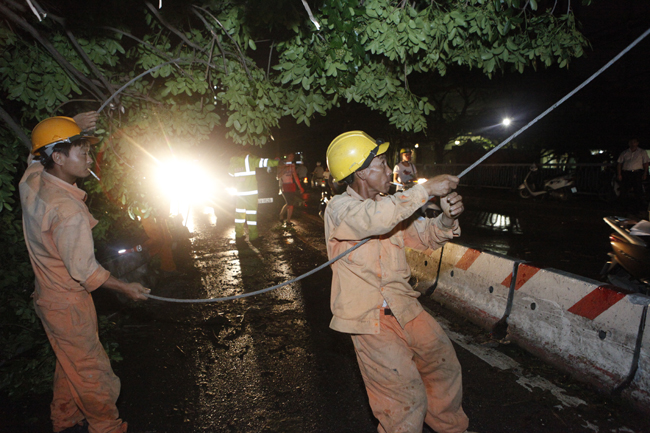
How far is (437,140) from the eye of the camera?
28.2m

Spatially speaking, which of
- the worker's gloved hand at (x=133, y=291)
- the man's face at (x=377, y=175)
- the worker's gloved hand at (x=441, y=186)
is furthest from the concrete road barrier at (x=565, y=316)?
the worker's gloved hand at (x=133, y=291)

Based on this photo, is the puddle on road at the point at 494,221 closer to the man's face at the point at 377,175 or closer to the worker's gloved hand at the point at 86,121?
the man's face at the point at 377,175

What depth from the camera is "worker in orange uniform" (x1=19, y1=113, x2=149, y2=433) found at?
2.51 metres

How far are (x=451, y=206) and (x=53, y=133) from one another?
2669 mm

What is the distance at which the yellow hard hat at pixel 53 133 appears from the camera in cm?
270

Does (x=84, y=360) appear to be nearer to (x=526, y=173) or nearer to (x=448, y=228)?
(x=448, y=228)

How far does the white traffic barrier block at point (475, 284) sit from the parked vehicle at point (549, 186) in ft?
36.5

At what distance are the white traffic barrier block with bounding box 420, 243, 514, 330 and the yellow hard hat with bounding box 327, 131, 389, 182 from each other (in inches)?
97.4

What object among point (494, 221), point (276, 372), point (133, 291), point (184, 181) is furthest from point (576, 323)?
point (494, 221)

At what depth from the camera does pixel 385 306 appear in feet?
7.97

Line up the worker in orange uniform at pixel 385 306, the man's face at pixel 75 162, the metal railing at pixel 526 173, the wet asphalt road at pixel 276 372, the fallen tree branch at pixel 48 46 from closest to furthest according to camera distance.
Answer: the worker in orange uniform at pixel 385 306 < the man's face at pixel 75 162 < the wet asphalt road at pixel 276 372 < the fallen tree branch at pixel 48 46 < the metal railing at pixel 526 173

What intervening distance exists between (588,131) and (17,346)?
25874mm

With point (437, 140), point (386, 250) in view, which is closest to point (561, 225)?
point (386, 250)

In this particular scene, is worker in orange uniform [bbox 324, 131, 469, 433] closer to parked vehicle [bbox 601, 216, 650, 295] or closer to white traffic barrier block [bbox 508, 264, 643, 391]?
white traffic barrier block [bbox 508, 264, 643, 391]
